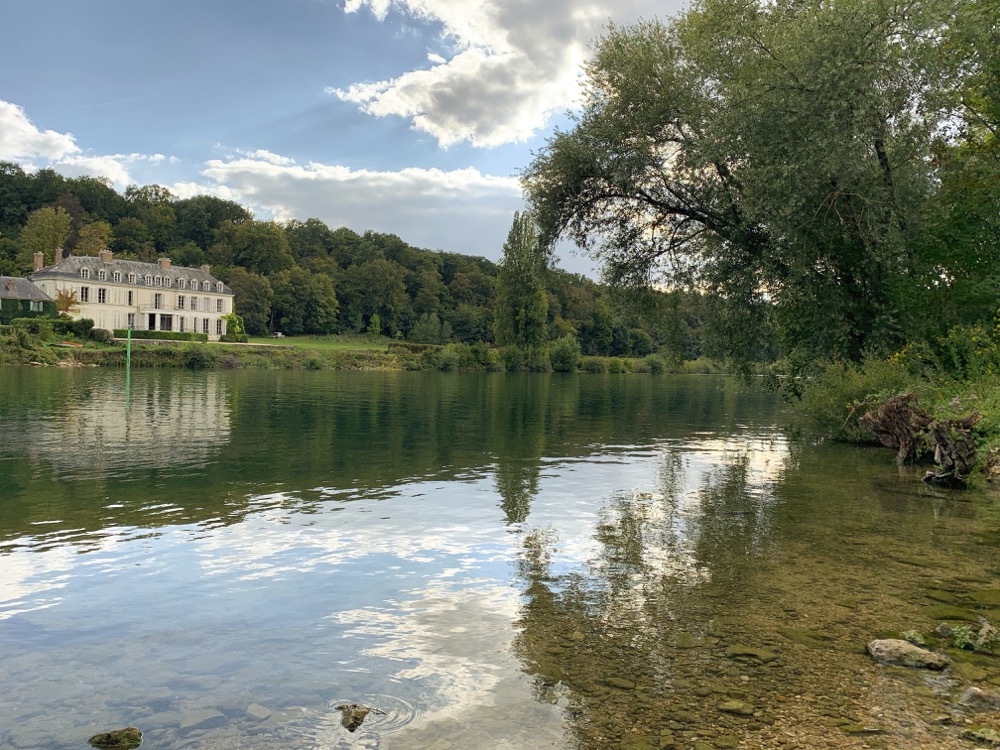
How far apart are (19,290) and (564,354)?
66717mm

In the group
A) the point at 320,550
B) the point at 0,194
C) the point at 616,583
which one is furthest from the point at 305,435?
the point at 0,194

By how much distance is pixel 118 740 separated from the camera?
5.18 metres

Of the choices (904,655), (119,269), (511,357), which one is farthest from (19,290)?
(904,655)

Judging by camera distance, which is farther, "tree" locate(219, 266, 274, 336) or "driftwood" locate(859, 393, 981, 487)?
"tree" locate(219, 266, 274, 336)

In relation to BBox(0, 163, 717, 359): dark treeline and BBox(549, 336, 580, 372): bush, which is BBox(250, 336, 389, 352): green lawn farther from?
BBox(549, 336, 580, 372): bush

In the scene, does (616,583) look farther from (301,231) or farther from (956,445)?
(301,231)

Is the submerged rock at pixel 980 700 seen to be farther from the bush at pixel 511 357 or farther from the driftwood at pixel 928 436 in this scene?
the bush at pixel 511 357

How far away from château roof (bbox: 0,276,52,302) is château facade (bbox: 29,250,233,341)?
1.95 meters

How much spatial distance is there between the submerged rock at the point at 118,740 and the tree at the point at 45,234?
5029 inches

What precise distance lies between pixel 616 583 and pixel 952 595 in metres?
3.86

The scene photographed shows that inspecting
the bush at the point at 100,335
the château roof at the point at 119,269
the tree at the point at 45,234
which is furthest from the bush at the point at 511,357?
the tree at the point at 45,234

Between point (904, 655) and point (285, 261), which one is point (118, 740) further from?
point (285, 261)

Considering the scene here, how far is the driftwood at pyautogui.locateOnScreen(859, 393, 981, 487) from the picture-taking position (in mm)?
16234

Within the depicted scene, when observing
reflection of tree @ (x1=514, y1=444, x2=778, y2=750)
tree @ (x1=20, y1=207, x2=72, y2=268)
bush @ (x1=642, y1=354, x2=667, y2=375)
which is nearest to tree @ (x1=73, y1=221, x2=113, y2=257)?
tree @ (x1=20, y1=207, x2=72, y2=268)
